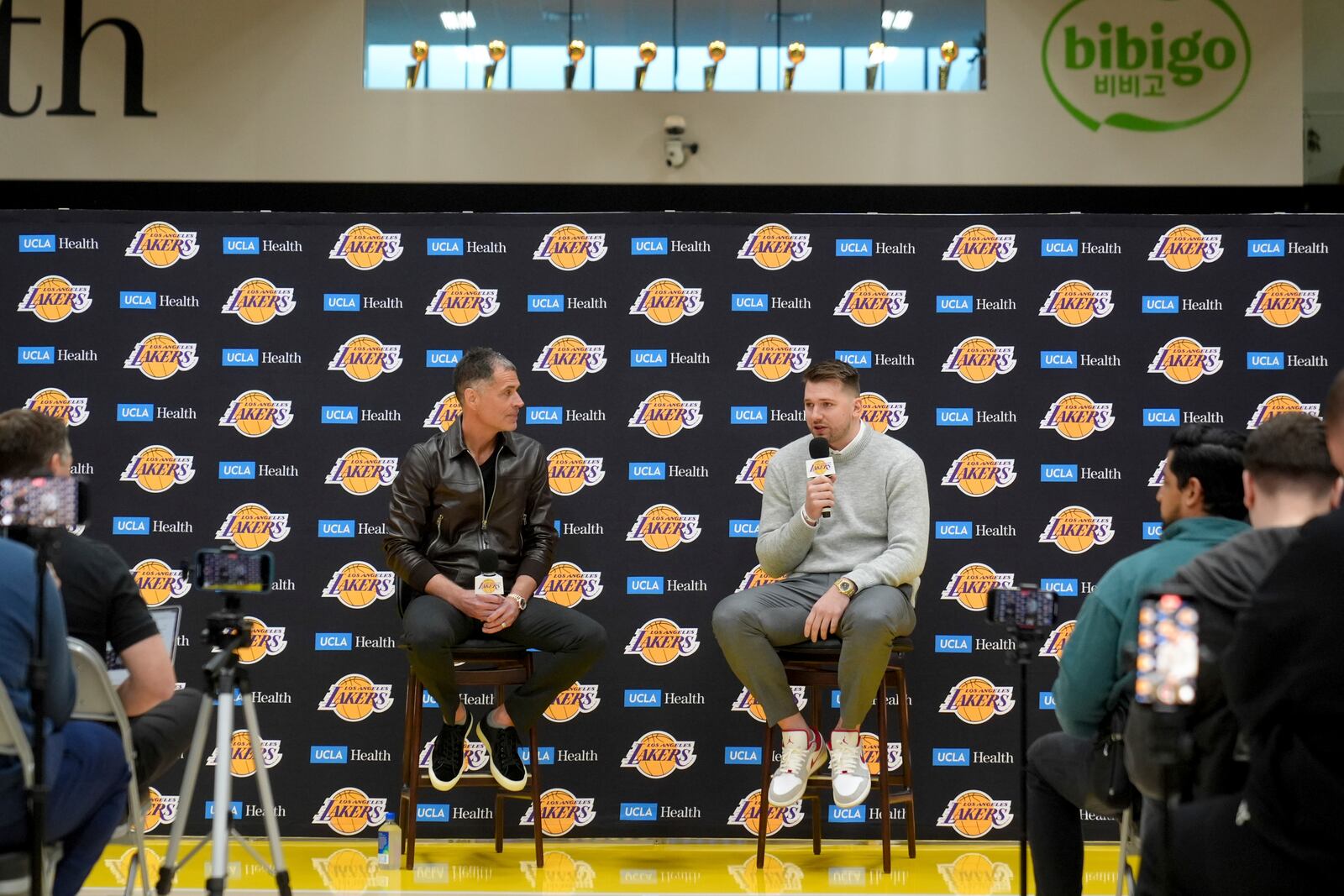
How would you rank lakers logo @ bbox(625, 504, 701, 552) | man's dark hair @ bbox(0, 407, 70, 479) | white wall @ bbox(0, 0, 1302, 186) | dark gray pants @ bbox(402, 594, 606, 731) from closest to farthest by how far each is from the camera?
1. man's dark hair @ bbox(0, 407, 70, 479)
2. dark gray pants @ bbox(402, 594, 606, 731)
3. lakers logo @ bbox(625, 504, 701, 552)
4. white wall @ bbox(0, 0, 1302, 186)

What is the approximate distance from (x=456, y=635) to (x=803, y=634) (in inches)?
48.8

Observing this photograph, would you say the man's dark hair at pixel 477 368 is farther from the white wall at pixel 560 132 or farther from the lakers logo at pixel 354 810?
the white wall at pixel 560 132

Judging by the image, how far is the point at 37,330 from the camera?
5.36m

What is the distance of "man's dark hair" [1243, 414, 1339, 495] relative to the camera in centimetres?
245

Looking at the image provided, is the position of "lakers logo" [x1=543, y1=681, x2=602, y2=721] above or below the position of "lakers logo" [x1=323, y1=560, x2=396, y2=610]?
below

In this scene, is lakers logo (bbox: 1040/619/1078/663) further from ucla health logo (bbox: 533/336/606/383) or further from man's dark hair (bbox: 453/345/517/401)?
man's dark hair (bbox: 453/345/517/401)

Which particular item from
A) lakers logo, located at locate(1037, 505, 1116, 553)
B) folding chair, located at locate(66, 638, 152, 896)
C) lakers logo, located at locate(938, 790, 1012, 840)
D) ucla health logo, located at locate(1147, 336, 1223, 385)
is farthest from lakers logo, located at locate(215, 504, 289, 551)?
ucla health logo, located at locate(1147, 336, 1223, 385)

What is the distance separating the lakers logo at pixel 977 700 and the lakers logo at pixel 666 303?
194 cm

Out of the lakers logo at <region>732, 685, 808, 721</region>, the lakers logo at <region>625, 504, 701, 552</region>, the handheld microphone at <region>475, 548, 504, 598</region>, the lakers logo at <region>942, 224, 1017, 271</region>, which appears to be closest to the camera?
the handheld microphone at <region>475, 548, 504, 598</region>

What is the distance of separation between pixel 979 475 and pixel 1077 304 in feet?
2.81

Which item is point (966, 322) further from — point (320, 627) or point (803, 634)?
point (320, 627)

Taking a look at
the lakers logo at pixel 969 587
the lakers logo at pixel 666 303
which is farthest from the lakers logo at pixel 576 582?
the lakers logo at pixel 969 587

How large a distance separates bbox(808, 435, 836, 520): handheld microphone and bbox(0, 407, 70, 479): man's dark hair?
240cm

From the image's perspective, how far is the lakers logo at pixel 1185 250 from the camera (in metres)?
5.34
